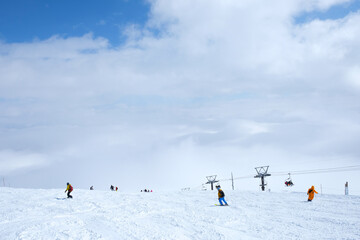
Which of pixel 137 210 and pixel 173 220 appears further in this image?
pixel 137 210

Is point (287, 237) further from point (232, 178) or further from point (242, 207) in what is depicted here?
point (232, 178)

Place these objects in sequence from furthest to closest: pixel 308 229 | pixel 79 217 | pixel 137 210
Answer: pixel 137 210
pixel 79 217
pixel 308 229

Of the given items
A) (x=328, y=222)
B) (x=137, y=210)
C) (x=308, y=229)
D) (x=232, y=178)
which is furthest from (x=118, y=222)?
(x=232, y=178)

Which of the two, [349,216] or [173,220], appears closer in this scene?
[173,220]

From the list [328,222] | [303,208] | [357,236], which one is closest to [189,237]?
[357,236]

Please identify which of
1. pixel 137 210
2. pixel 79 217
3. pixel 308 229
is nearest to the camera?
pixel 308 229

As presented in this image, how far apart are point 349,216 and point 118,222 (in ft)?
42.7

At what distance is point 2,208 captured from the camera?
2038cm

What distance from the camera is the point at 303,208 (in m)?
20.2

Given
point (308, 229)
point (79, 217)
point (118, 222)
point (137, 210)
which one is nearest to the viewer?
point (308, 229)

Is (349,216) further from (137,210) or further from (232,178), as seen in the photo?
(232,178)

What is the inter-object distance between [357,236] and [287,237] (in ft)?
9.51

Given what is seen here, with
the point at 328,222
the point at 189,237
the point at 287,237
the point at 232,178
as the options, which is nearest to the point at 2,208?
the point at 189,237

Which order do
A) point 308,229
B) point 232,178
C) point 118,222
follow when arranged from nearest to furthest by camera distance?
point 308,229, point 118,222, point 232,178
